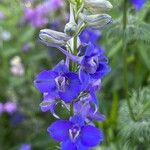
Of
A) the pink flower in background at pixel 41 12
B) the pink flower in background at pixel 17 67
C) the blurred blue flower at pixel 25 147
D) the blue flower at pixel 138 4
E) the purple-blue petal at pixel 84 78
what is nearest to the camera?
the purple-blue petal at pixel 84 78

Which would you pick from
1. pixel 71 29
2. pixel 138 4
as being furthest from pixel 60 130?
pixel 138 4

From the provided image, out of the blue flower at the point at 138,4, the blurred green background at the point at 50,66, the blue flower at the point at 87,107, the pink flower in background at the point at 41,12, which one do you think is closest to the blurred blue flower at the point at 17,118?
the blurred green background at the point at 50,66

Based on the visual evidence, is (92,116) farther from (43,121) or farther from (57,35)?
(43,121)

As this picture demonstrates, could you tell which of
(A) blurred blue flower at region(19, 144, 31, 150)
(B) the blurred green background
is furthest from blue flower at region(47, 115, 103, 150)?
(A) blurred blue flower at region(19, 144, 31, 150)

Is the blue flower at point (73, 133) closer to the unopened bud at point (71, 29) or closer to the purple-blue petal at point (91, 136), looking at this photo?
the purple-blue petal at point (91, 136)

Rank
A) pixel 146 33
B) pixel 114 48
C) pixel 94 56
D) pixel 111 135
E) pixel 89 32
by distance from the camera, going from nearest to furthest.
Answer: pixel 94 56, pixel 146 33, pixel 114 48, pixel 111 135, pixel 89 32

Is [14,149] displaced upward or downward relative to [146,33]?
downward

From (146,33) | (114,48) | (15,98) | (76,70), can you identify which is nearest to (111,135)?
(114,48)
